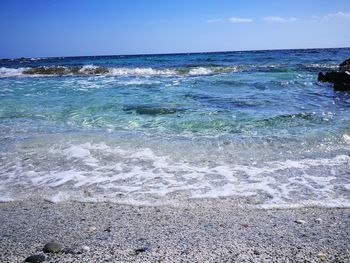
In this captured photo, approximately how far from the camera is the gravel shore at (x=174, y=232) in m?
2.70

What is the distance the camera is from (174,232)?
10.2 ft

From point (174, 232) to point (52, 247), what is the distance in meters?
1.10

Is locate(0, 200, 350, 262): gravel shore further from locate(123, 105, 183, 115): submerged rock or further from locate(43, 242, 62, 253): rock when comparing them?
locate(123, 105, 183, 115): submerged rock

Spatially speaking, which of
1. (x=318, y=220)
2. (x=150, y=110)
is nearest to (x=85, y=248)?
(x=318, y=220)

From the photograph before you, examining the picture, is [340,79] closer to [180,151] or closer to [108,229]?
[180,151]

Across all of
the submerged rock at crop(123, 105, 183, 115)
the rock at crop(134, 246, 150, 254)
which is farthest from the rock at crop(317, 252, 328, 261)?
the submerged rock at crop(123, 105, 183, 115)

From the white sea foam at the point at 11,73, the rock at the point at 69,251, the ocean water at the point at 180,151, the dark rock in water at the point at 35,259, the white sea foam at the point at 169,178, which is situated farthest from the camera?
the white sea foam at the point at 11,73

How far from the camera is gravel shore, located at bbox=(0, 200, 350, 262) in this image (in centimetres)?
270

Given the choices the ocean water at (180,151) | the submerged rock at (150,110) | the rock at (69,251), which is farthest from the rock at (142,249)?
the submerged rock at (150,110)

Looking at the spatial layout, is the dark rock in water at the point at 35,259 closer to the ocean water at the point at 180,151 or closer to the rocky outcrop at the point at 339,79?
the ocean water at the point at 180,151

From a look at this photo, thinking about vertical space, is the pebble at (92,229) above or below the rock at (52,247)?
below

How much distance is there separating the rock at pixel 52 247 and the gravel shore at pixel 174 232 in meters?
0.04

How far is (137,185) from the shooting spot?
4.28 metres

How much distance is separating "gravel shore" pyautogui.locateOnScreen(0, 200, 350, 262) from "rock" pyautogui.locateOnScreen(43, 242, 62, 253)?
0.13 feet
